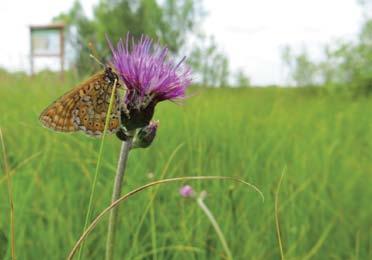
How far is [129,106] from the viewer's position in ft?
2.08

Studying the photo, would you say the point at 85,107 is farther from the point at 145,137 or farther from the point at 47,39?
the point at 47,39

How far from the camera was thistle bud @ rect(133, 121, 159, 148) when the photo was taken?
0.62m

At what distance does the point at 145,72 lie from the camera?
2.11 feet

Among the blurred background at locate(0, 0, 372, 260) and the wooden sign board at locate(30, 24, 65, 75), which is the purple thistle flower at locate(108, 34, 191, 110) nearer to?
the blurred background at locate(0, 0, 372, 260)

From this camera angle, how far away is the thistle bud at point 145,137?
2.04 ft

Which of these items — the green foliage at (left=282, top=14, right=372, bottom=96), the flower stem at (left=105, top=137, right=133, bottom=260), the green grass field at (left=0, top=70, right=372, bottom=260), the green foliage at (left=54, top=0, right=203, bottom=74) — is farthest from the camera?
the green foliage at (left=54, top=0, right=203, bottom=74)

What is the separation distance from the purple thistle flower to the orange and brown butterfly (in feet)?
0.06

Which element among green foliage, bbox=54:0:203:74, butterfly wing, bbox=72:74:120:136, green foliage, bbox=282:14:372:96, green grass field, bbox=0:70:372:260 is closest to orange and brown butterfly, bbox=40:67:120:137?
butterfly wing, bbox=72:74:120:136

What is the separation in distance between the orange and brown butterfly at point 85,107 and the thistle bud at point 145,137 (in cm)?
4

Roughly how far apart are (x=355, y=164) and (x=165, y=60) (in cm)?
169

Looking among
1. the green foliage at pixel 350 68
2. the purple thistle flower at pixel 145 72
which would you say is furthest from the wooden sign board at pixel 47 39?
the purple thistle flower at pixel 145 72

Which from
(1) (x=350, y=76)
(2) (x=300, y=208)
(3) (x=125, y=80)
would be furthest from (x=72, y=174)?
(1) (x=350, y=76)

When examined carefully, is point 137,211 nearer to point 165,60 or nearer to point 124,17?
point 165,60

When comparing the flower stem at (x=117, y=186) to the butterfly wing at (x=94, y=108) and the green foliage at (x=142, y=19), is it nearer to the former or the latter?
the butterfly wing at (x=94, y=108)
